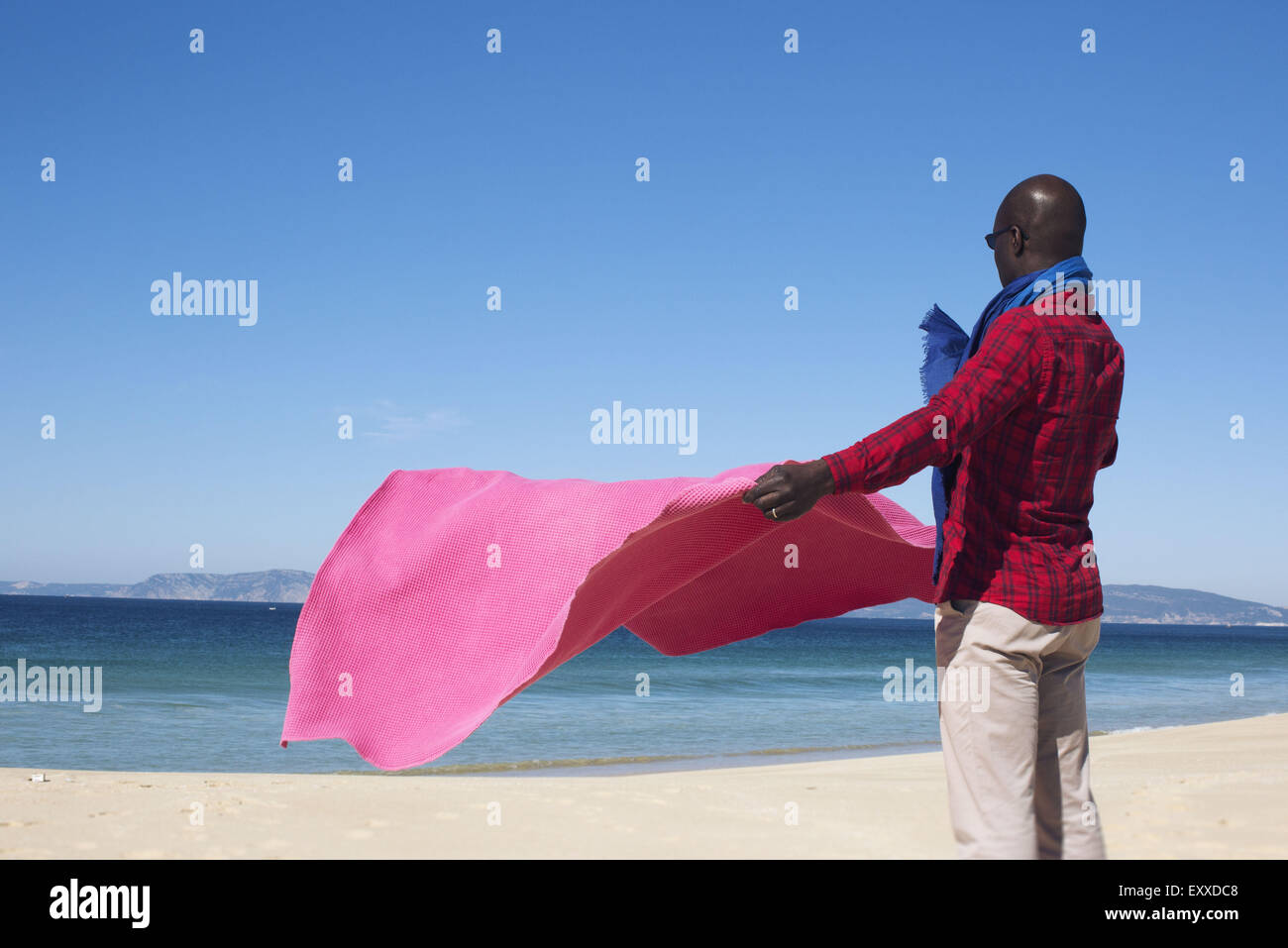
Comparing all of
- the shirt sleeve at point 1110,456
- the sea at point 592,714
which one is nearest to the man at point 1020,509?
the shirt sleeve at point 1110,456

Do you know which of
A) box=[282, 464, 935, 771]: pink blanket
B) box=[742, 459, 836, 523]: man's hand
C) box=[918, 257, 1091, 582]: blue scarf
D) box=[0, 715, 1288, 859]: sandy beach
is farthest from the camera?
box=[0, 715, 1288, 859]: sandy beach

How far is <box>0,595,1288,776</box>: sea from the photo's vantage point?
13.1m

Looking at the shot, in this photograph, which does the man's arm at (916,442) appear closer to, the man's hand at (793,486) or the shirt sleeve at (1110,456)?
the man's hand at (793,486)

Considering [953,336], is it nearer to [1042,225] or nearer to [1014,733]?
[1042,225]

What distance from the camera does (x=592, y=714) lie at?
1920 centimetres

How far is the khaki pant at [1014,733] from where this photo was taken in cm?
220

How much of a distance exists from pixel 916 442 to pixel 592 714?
1774 centimetres

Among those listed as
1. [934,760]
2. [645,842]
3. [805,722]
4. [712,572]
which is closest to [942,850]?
[645,842]

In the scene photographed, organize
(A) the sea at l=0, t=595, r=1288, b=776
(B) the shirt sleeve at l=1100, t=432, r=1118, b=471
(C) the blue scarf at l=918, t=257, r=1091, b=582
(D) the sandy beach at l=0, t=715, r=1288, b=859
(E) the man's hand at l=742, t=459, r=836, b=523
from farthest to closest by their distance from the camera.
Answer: (A) the sea at l=0, t=595, r=1288, b=776, (D) the sandy beach at l=0, t=715, r=1288, b=859, (B) the shirt sleeve at l=1100, t=432, r=1118, b=471, (C) the blue scarf at l=918, t=257, r=1091, b=582, (E) the man's hand at l=742, t=459, r=836, b=523

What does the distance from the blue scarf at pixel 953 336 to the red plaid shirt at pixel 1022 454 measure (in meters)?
0.06

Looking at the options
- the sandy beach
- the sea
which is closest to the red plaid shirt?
the sea

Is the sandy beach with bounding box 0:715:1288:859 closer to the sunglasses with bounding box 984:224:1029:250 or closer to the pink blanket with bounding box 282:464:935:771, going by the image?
the pink blanket with bounding box 282:464:935:771

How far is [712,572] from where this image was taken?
3.53 metres
